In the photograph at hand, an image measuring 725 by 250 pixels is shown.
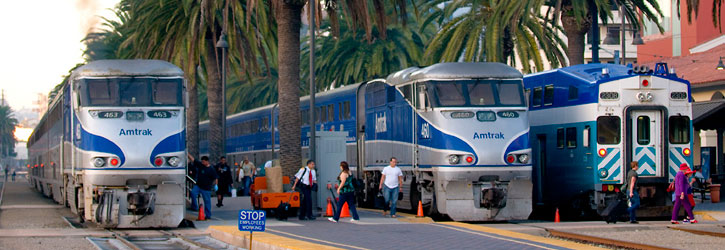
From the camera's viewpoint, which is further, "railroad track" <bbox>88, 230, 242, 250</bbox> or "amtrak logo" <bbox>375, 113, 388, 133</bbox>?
"amtrak logo" <bbox>375, 113, 388, 133</bbox>

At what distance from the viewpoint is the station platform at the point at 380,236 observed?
17.8m

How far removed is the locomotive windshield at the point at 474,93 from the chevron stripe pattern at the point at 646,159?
3.09m

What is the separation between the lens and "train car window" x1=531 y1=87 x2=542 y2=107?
92.4 ft

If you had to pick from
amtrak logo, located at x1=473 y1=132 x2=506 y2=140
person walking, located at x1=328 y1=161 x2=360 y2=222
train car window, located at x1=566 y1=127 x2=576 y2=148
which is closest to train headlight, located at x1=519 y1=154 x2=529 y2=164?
amtrak logo, located at x1=473 y1=132 x2=506 y2=140

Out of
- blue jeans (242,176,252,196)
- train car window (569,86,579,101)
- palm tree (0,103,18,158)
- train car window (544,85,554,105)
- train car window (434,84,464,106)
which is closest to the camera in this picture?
train car window (434,84,464,106)

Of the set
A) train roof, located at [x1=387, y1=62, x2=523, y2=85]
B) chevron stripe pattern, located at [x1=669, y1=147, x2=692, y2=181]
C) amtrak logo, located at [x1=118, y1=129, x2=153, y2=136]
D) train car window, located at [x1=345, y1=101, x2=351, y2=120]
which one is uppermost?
train roof, located at [x1=387, y1=62, x2=523, y2=85]

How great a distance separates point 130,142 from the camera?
76.0 feet

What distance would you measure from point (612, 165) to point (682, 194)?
2272mm

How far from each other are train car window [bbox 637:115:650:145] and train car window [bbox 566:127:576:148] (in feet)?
5.47

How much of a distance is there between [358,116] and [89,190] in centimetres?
1069

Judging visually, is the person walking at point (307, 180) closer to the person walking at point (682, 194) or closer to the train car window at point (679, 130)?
the person walking at point (682, 194)

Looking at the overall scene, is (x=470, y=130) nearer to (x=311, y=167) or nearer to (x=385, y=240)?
(x=311, y=167)

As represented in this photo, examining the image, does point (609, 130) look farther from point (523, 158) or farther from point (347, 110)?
point (347, 110)

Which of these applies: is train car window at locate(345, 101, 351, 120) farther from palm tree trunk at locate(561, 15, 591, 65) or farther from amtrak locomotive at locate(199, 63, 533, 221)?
palm tree trunk at locate(561, 15, 591, 65)
